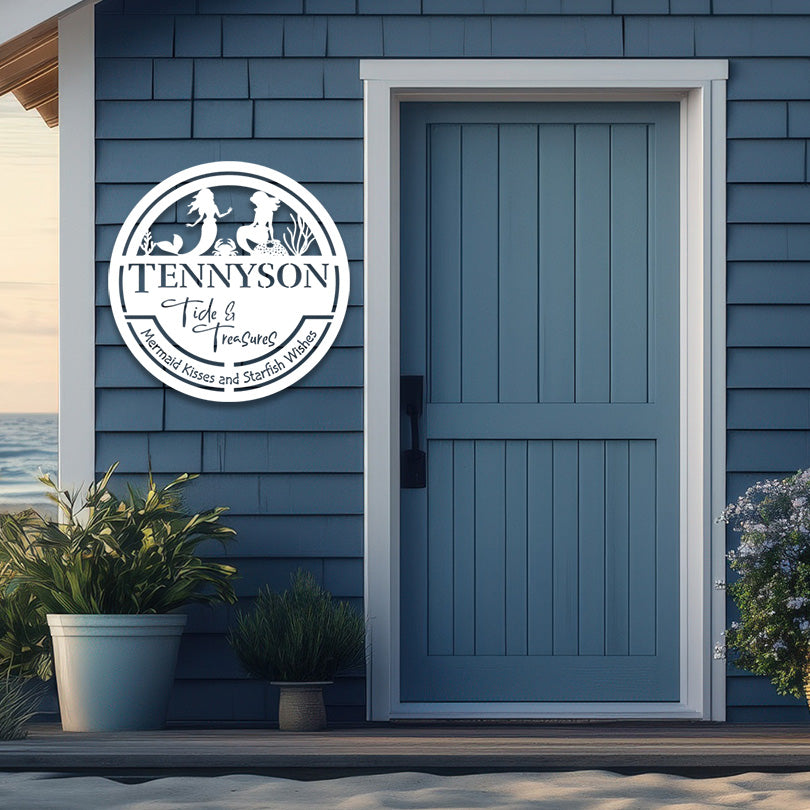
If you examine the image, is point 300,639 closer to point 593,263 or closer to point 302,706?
point 302,706

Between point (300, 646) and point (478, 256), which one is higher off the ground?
point (478, 256)

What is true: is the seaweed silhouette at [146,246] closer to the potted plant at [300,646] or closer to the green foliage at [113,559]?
the green foliage at [113,559]

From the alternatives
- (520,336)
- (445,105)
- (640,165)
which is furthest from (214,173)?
(640,165)

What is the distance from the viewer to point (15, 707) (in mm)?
4012

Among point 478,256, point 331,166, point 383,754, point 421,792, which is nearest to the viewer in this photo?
point 421,792

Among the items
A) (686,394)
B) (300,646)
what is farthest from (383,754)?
(686,394)

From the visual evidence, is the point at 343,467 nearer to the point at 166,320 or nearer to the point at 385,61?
the point at 166,320

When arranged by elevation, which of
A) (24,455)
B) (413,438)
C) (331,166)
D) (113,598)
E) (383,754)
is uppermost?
(331,166)

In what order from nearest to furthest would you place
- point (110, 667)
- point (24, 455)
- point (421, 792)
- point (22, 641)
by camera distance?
point (421, 792), point (110, 667), point (22, 641), point (24, 455)

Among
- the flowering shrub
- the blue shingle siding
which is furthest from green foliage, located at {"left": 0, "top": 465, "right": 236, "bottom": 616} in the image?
the flowering shrub

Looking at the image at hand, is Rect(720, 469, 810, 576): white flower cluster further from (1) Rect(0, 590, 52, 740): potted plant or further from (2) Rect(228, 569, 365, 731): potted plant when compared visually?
(1) Rect(0, 590, 52, 740): potted plant

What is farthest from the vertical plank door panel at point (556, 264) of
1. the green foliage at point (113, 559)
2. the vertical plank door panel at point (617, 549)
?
the green foliage at point (113, 559)

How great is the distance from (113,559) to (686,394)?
6.54 ft

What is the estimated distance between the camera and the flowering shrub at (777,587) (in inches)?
154
